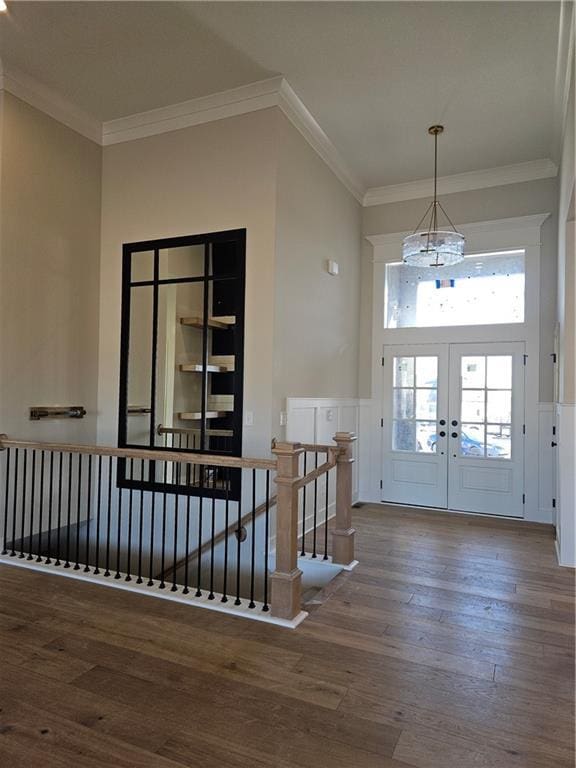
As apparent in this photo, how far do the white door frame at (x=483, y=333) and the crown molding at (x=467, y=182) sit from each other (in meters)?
0.42

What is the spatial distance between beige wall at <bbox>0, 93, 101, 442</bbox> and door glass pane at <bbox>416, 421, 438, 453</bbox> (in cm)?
354

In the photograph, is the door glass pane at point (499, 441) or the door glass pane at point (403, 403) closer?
the door glass pane at point (499, 441)

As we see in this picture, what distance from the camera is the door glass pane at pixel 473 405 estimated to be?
5543 mm

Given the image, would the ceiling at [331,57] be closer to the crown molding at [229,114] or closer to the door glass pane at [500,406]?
the crown molding at [229,114]

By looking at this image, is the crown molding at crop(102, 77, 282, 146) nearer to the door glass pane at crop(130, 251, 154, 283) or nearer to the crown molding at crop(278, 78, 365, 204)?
the crown molding at crop(278, 78, 365, 204)

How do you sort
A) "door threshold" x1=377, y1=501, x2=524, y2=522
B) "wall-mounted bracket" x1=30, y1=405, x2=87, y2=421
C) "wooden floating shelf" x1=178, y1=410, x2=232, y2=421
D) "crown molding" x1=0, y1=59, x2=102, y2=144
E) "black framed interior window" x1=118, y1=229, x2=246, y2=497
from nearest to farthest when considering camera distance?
"crown molding" x1=0, y1=59, x2=102, y2=144 → "wall-mounted bracket" x1=30, y1=405, x2=87, y2=421 → "black framed interior window" x1=118, y1=229, x2=246, y2=497 → "wooden floating shelf" x1=178, y1=410, x2=232, y2=421 → "door threshold" x1=377, y1=501, x2=524, y2=522

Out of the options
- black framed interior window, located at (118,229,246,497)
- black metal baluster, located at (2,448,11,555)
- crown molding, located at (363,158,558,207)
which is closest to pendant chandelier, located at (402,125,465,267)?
crown molding, located at (363,158,558,207)

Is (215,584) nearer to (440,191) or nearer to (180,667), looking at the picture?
(180,667)

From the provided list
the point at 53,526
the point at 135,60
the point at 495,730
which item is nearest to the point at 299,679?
the point at 495,730

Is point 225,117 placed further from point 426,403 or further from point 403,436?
point 403,436

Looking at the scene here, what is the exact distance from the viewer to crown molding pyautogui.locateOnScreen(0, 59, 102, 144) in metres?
3.91

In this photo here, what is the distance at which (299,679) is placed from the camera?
7.39 feet

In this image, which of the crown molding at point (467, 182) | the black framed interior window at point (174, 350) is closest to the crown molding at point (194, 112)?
the black framed interior window at point (174, 350)

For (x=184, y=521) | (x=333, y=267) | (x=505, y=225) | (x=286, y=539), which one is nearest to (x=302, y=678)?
(x=286, y=539)
